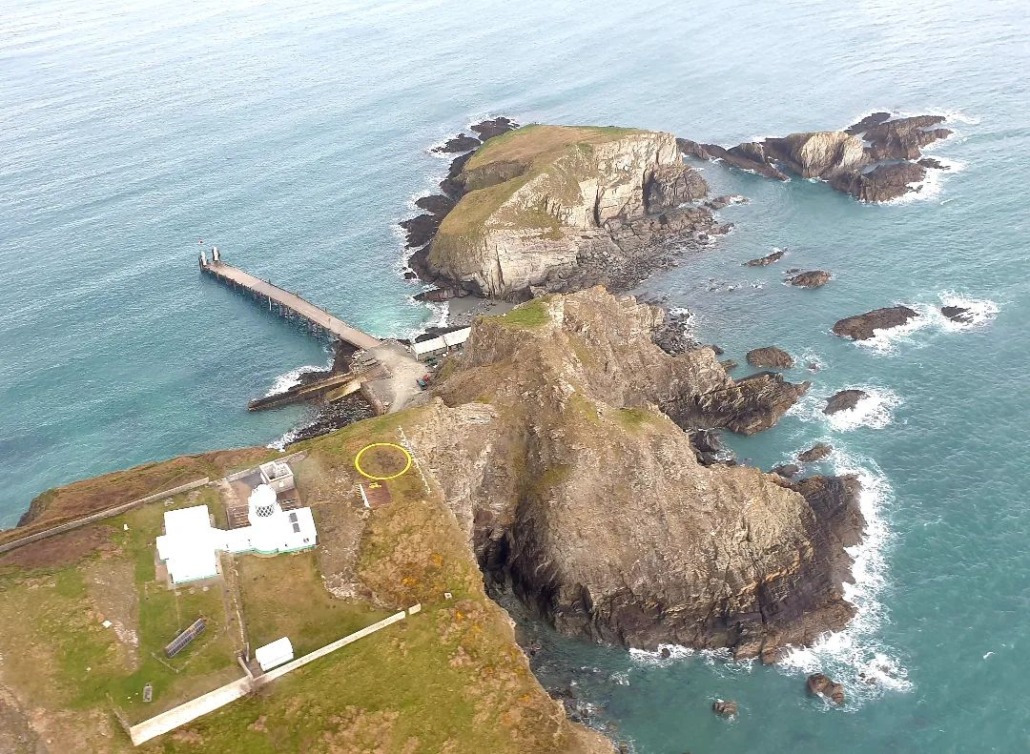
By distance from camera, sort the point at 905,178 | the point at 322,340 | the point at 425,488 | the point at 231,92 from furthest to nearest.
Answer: the point at 231,92 < the point at 905,178 < the point at 322,340 < the point at 425,488

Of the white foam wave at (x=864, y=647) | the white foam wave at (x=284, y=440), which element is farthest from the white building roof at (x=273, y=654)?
the white foam wave at (x=284, y=440)

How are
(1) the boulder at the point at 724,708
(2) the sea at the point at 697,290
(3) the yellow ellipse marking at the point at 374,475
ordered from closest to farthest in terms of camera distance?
1. (1) the boulder at the point at 724,708
2. (2) the sea at the point at 697,290
3. (3) the yellow ellipse marking at the point at 374,475

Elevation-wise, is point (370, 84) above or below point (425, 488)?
above

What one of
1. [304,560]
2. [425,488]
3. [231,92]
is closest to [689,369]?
[425,488]

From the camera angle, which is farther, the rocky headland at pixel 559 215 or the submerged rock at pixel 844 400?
the rocky headland at pixel 559 215

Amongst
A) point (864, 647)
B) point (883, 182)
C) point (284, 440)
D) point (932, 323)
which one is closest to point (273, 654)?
point (284, 440)

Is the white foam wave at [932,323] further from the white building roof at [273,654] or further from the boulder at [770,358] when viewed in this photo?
the white building roof at [273,654]

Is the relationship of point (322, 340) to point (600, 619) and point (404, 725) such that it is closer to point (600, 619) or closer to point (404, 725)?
point (600, 619)
